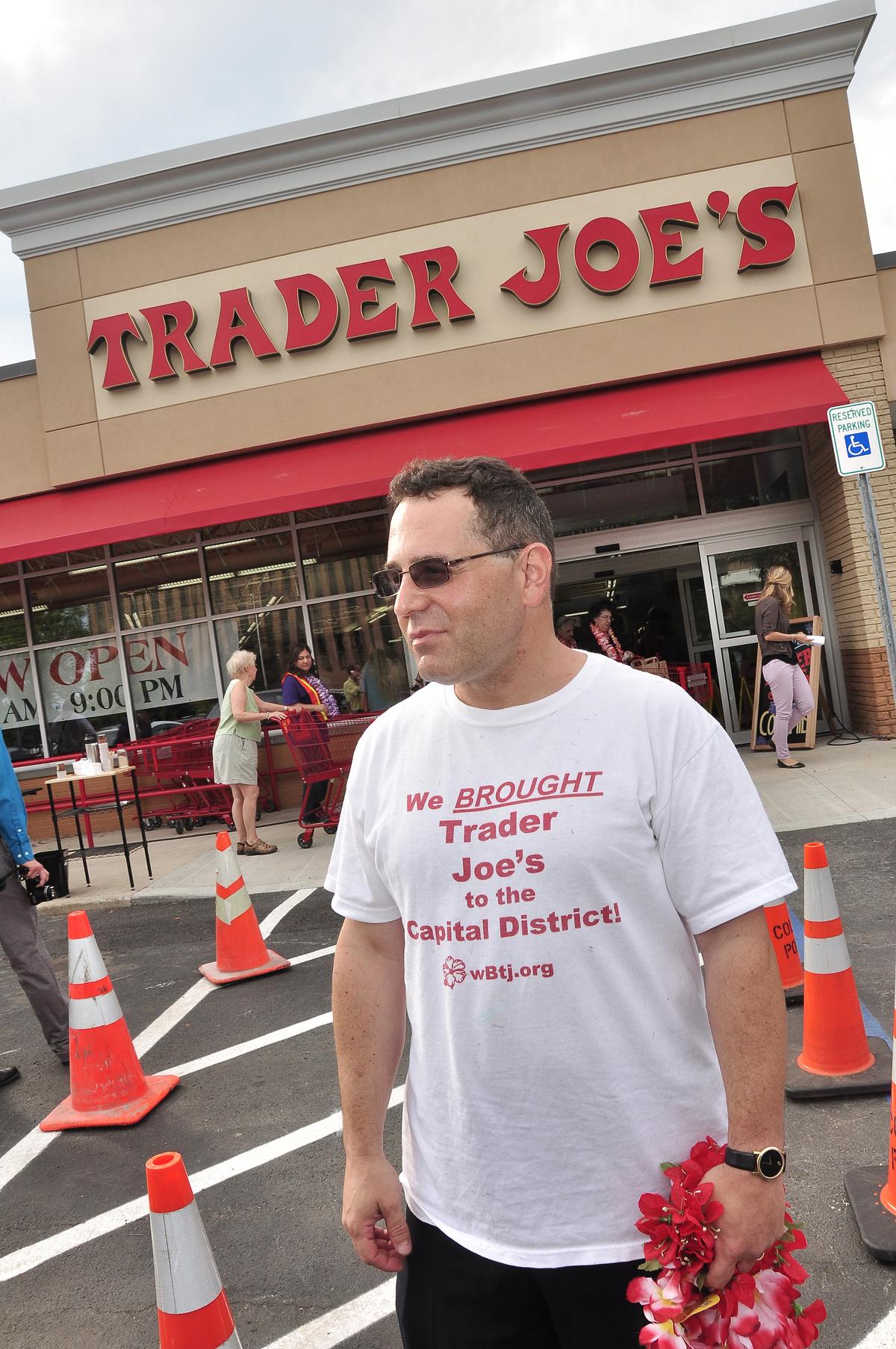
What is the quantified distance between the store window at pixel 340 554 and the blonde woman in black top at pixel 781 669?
4966 millimetres

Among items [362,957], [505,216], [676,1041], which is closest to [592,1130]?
[676,1041]

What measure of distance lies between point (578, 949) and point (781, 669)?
912cm

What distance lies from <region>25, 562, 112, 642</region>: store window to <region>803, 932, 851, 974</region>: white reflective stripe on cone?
37.3 feet

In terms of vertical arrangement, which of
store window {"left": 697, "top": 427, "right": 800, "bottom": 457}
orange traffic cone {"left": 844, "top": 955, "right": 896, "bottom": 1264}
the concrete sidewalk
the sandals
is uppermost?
store window {"left": 697, "top": 427, "right": 800, "bottom": 457}

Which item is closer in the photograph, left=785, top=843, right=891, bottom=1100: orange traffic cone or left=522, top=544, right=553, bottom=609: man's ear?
left=522, top=544, right=553, bottom=609: man's ear

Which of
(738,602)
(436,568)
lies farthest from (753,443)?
(436,568)

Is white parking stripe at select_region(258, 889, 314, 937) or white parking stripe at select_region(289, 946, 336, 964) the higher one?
white parking stripe at select_region(258, 889, 314, 937)

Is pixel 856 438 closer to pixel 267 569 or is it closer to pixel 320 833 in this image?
A: pixel 320 833

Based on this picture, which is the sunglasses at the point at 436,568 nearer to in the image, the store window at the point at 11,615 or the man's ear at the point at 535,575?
the man's ear at the point at 535,575

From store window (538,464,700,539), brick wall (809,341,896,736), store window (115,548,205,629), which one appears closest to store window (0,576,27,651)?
store window (115,548,205,629)

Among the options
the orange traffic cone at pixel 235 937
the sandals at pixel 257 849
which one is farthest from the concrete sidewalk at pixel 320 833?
the orange traffic cone at pixel 235 937

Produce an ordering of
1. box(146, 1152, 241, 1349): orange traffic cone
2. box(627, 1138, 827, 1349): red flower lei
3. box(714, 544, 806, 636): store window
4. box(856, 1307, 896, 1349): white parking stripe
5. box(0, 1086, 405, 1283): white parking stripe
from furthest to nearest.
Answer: box(714, 544, 806, 636): store window, box(0, 1086, 405, 1283): white parking stripe, box(856, 1307, 896, 1349): white parking stripe, box(146, 1152, 241, 1349): orange traffic cone, box(627, 1138, 827, 1349): red flower lei

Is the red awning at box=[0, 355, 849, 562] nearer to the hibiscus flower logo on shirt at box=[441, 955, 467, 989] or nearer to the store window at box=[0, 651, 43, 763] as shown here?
the store window at box=[0, 651, 43, 763]

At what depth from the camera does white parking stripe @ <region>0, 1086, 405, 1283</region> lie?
11.1 feet
